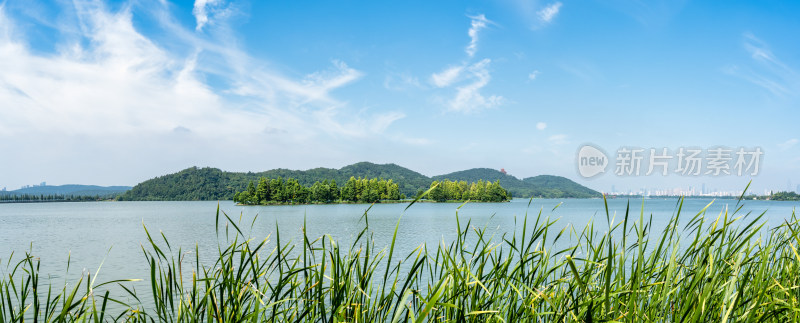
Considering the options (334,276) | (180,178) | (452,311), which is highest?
(180,178)

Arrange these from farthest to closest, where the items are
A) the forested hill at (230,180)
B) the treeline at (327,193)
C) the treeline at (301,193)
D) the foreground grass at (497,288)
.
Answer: the forested hill at (230,180)
the treeline at (327,193)
the treeline at (301,193)
the foreground grass at (497,288)

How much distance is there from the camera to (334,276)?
8.46 feet

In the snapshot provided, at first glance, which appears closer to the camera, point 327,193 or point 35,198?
point 327,193

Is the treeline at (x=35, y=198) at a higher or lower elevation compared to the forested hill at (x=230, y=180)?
lower

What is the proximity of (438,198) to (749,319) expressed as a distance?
110513 millimetres

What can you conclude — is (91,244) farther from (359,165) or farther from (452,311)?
(359,165)

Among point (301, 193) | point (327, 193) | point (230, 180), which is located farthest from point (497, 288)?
point (230, 180)

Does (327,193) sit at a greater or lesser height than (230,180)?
lesser

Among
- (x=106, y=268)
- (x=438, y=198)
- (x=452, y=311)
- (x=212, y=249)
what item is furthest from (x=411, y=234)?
(x=438, y=198)

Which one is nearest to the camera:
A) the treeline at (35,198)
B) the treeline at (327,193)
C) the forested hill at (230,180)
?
the treeline at (327,193)

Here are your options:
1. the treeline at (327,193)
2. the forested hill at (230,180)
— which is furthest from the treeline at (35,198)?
the treeline at (327,193)

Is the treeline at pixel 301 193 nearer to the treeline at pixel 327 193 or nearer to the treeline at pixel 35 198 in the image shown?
the treeline at pixel 327 193

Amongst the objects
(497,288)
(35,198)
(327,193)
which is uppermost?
(35,198)

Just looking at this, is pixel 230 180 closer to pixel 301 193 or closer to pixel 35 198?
pixel 35 198
